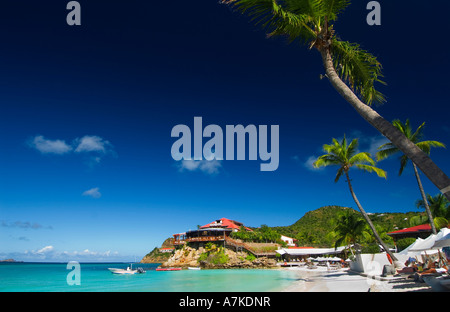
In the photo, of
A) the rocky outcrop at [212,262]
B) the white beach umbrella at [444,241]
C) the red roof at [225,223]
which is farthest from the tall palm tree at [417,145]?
the red roof at [225,223]

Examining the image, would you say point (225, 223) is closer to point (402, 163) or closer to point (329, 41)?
point (402, 163)

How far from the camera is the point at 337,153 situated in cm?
2338

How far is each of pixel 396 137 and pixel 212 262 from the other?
5389 cm

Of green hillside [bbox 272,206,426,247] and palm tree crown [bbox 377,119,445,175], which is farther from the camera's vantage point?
green hillside [bbox 272,206,426,247]

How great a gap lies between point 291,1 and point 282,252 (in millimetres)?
53491

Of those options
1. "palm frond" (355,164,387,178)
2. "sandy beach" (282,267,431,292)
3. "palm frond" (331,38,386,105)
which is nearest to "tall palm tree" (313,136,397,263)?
"palm frond" (355,164,387,178)

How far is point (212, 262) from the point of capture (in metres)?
54.6

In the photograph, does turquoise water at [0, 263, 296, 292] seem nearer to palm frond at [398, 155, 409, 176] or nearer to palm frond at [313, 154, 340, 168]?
palm frond at [313, 154, 340, 168]

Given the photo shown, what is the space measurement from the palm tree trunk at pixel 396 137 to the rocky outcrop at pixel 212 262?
49954 mm

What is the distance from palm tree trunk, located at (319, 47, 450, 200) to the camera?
4430mm

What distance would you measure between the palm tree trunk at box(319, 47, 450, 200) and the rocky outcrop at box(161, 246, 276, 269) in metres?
50.0

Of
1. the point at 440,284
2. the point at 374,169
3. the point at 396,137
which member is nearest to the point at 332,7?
the point at 396,137
